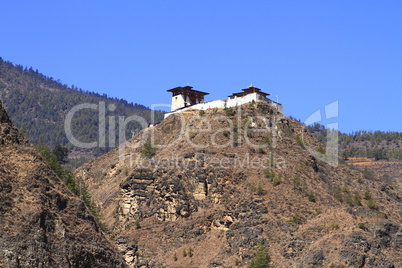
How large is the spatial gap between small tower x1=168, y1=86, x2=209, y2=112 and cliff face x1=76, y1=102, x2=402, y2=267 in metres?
4.79

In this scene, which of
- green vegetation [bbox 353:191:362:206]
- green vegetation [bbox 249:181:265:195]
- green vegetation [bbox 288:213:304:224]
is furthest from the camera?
green vegetation [bbox 353:191:362:206]

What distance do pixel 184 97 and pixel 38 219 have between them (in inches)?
2869

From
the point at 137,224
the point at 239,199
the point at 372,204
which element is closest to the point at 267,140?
the point at 239,199

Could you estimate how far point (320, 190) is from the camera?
3329 inches

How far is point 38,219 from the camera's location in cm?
3694

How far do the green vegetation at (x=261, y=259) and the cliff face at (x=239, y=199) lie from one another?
1.99ft

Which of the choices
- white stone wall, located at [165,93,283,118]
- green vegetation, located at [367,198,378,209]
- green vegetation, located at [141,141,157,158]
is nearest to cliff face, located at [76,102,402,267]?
green vegetation, located at [141,141,157,158]

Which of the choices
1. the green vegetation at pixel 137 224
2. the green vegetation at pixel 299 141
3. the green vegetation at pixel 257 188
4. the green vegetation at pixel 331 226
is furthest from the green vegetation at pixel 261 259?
the green vegetation at pixel 299 141

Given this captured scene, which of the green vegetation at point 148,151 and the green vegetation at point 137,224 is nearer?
the green vegetation at point 137,224

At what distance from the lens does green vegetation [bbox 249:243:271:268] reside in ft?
232

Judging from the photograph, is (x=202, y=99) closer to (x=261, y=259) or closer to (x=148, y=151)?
(x=148, y=151)

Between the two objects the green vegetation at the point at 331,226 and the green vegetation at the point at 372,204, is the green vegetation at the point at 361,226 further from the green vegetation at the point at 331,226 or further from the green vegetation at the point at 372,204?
the green vegetation at the point at 372,204

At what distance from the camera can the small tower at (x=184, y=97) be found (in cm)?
10876

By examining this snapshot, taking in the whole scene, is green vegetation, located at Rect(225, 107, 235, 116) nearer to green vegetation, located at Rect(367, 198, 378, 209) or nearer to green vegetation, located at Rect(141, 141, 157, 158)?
green vegetation, located at Rect(141, 141, 157, 158)
